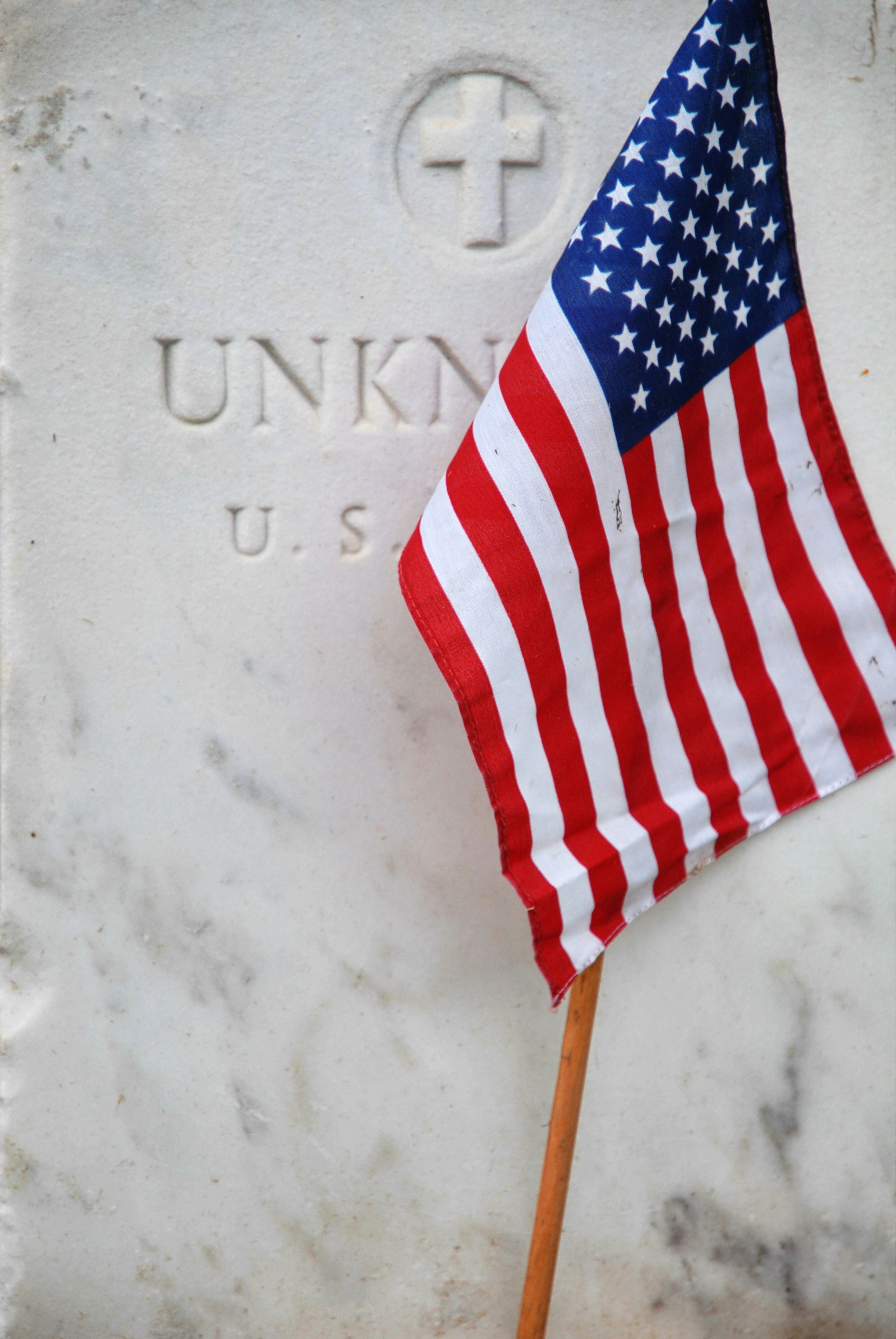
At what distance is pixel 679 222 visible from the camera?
131 centimetres

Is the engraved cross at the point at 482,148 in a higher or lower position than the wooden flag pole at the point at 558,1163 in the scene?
higher

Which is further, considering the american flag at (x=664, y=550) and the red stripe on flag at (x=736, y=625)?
the red stripe on flag at (x=736, y=625)

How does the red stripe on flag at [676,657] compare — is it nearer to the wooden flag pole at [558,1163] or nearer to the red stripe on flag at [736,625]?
the red stripe on flag at [736,625]

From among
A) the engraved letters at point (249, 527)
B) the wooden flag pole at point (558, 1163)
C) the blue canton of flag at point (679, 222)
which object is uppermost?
the blue canton of flag at point (679, 222)

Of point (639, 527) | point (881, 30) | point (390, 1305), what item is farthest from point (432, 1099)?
point (881, 30)

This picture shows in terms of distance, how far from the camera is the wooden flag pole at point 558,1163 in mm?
1492

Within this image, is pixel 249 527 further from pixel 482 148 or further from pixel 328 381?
pixel 482 148

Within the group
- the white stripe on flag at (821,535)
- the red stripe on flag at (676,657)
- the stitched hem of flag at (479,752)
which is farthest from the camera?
the white stripe on flag at (821,535)

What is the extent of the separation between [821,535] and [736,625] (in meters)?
0.20

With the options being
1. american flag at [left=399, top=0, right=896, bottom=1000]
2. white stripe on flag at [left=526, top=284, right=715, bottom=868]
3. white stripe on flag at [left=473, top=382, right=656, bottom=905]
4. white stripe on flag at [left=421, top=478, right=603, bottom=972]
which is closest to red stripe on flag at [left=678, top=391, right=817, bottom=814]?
american flag at [left=399, top=0, right=896, bottom=1000]

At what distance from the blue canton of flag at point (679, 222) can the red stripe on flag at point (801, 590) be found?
128 millimetres

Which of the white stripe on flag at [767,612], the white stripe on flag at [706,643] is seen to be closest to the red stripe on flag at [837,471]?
the white stripe on flag at [767,612]

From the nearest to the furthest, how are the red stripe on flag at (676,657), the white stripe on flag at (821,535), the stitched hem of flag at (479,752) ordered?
the stitched hem of flag at (479,752) → the red stripe on flag at (676,657) → the white stripe on flag at (821,535)

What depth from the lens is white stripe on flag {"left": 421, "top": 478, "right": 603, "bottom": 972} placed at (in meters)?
1.28
